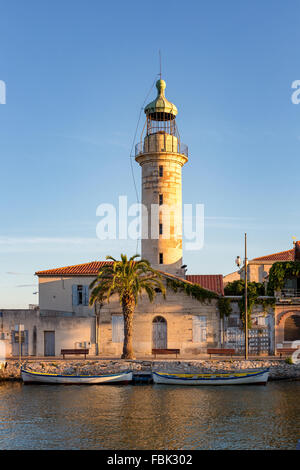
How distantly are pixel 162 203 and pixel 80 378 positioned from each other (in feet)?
68.5

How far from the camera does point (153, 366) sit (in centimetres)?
4003

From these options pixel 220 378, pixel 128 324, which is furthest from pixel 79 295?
pixel 220 378

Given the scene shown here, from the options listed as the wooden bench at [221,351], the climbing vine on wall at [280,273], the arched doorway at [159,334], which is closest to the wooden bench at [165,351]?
the wooden bench at [221,351]

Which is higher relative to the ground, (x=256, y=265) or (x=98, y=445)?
(x=256, y=265)

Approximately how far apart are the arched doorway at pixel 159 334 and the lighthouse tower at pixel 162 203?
7.95 m

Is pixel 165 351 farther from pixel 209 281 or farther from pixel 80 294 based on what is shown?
pixel 209 281

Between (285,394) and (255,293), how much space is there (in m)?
14.0

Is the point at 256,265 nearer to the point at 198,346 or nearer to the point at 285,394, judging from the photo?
the point at 198,346

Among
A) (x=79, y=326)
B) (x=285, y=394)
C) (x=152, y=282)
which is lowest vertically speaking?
(x=285, y=394)

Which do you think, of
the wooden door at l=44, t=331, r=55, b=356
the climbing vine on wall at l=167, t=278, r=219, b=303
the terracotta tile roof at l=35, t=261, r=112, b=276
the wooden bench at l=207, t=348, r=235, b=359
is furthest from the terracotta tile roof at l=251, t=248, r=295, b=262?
the wooden door at l=44, t=331, r=55, b=356

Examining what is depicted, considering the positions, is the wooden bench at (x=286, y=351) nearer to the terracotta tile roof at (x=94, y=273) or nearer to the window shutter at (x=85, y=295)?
A: the terracotta tile roof at (x=94, y=273)

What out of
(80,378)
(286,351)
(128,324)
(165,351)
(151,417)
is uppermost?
(128,324)

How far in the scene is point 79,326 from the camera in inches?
1820
